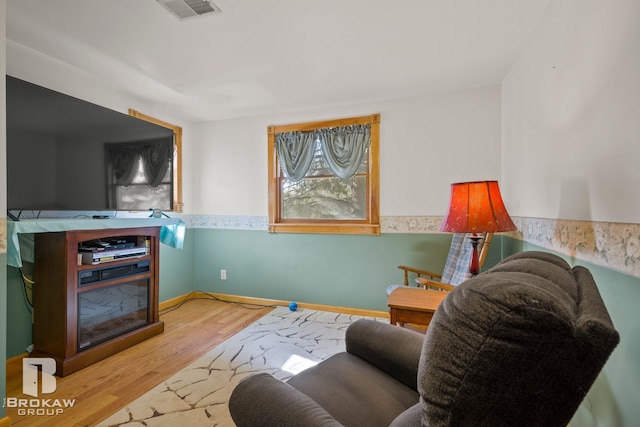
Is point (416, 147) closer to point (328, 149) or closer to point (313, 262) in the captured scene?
point (328, 149)

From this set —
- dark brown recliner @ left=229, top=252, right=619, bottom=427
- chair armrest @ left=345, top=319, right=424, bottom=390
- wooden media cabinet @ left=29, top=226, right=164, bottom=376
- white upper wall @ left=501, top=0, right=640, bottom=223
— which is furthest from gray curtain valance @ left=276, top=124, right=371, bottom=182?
dark brown recliner @ left=229, top=252, right=619, bottom=427

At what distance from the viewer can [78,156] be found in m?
2.22

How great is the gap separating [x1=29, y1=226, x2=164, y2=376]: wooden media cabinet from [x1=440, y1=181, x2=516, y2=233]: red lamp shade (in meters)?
2.39

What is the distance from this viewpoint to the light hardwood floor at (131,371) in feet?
5.49

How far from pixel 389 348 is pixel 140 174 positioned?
250 centimetres

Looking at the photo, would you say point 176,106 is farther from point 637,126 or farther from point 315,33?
point 637,126

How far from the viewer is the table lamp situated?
64.1 inches

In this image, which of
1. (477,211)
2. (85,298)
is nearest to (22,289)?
(85,298)

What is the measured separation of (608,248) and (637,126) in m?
0.40

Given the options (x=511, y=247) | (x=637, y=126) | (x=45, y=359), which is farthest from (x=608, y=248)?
(x=45, y=359)

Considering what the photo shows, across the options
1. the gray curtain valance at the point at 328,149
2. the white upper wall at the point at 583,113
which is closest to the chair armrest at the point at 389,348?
the white upper wall at the point at 583,113

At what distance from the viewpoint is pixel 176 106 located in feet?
10.8

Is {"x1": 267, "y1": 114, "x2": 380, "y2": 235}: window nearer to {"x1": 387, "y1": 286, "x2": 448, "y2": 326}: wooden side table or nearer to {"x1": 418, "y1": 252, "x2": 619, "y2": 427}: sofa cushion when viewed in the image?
{"x1": 387, "y1": 286, "x2": 448, "y2": 326}: wooden side table

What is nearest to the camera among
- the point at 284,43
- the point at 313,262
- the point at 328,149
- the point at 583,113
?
the point at 583,113
